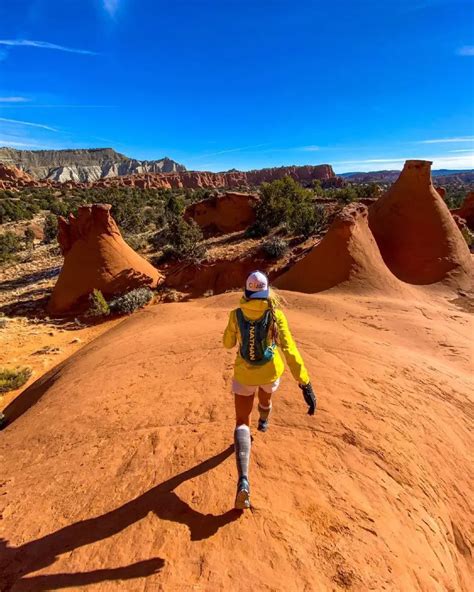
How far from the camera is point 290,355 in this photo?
10.3 ft

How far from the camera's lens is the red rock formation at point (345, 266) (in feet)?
36.4

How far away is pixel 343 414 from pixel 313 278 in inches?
290

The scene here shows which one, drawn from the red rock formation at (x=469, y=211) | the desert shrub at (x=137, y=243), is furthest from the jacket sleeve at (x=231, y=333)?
the red rock formation at (x=469, y=211)

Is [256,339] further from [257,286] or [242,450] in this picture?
[242,450]

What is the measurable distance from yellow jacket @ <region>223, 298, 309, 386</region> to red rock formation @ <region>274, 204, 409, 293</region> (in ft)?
26.6

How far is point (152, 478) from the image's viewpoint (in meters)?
3.51

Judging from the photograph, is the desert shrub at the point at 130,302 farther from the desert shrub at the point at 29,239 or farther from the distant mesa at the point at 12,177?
the distant mesa at the point at 12,177

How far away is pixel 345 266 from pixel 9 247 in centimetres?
2147

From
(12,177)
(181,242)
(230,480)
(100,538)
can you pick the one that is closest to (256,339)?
(230,480)

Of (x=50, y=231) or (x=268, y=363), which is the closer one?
(x=268, y=363)

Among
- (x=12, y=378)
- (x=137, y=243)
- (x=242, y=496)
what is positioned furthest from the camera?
(x=137, y=243)

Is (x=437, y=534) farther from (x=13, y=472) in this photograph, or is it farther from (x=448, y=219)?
(x=448, y=219)

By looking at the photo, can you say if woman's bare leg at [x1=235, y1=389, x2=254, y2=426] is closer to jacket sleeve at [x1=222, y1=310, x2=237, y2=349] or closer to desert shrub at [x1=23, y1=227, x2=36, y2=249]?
jacket sleeve at [x1=222, y1=310, x2=237, y2=349]

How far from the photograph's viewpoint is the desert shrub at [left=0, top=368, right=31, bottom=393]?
8500mm
